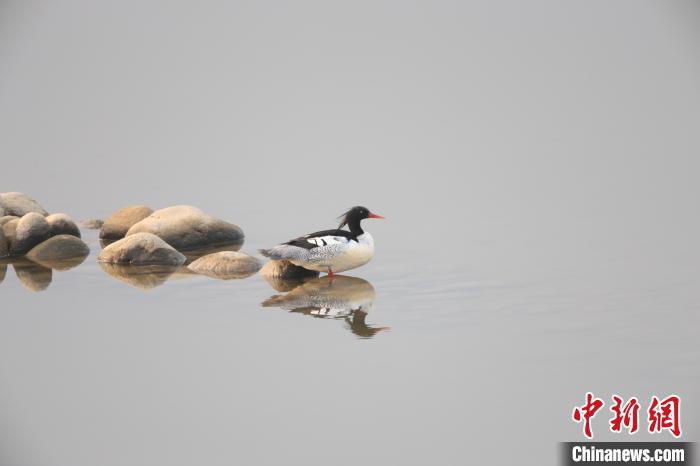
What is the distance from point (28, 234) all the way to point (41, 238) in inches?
12.4

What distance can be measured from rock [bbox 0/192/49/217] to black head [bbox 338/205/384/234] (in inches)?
309

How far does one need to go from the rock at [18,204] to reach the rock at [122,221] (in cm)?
175

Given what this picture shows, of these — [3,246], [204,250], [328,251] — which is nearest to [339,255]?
[328,251]

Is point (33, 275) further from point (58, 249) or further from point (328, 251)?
point (328, 251)

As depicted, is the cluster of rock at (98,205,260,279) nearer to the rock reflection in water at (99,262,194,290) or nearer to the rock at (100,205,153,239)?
the rock at (100,205,153,239)

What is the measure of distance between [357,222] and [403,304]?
292 centimetres

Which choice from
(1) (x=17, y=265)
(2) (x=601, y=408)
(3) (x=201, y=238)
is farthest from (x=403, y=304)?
(1) (x=17, y=265)

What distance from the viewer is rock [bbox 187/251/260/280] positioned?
16.4 m

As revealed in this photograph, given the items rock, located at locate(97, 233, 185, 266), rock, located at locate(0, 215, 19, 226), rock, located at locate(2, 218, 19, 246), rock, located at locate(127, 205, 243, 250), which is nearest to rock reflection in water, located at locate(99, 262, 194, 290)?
rock, located at locate(97, 233, 185, 266)

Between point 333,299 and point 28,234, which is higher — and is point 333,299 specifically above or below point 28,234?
below

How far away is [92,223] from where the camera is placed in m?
21.5

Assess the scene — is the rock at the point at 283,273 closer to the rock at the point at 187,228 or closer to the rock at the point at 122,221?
the rock at the point at 187,228

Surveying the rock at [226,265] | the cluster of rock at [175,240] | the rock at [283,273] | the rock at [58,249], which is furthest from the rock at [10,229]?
the rock at [283,273]

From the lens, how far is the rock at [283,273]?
1605cm
